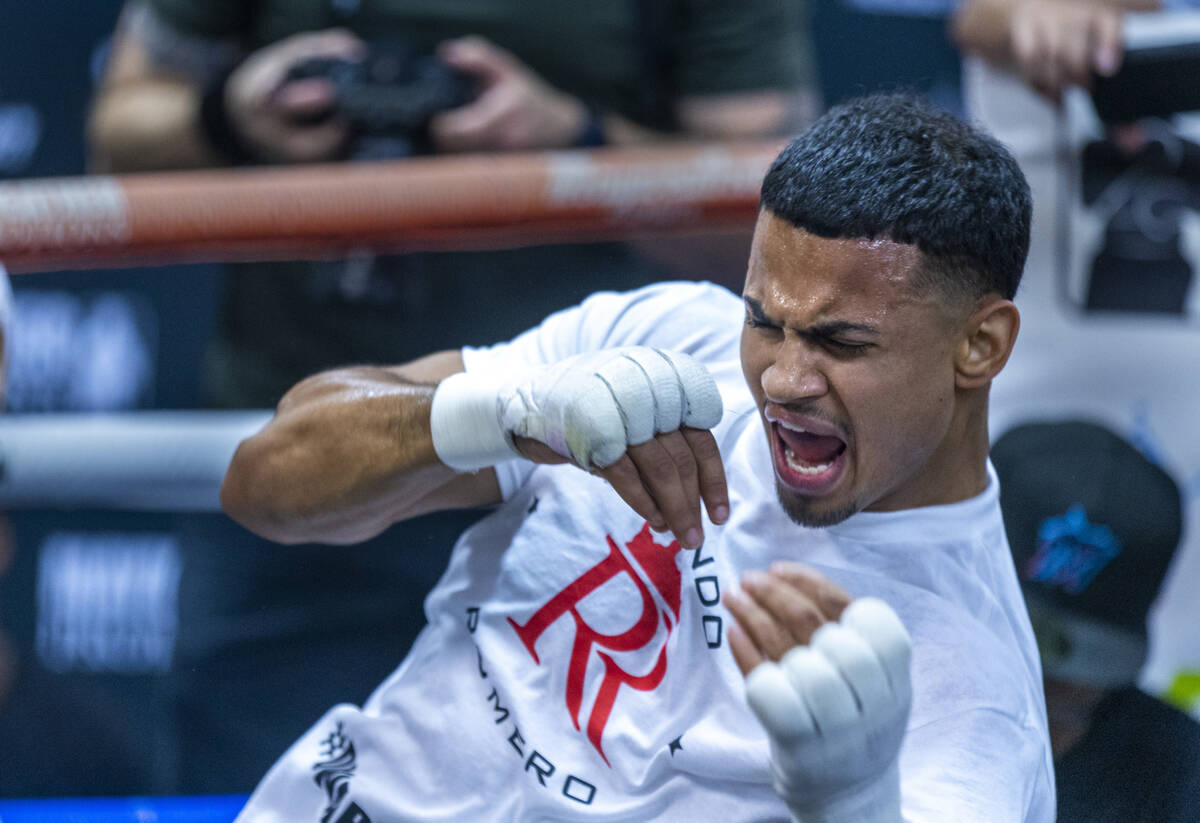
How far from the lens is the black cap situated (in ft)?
5.11

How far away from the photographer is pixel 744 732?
1.03 meters

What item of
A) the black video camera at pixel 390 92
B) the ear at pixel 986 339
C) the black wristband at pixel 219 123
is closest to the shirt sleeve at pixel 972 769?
the ear at pixel 986 339

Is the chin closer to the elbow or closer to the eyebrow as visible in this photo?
the eyebrow

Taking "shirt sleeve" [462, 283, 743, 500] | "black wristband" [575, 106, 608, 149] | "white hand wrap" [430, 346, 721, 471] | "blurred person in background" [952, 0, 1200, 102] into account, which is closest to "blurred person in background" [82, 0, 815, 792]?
"black wristband" [575, 106, 608, 149]

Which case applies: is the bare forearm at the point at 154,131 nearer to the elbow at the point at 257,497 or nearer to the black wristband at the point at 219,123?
the black wristband at the point at 219,123

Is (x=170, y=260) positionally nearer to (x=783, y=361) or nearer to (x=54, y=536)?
(x=54, y=536)

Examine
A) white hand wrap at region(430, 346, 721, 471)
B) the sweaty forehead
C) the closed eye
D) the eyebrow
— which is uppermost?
the sweaty forehead

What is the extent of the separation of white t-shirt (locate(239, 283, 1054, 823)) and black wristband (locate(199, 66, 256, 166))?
927 millimetres

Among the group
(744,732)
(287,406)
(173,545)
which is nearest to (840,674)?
(744,732)

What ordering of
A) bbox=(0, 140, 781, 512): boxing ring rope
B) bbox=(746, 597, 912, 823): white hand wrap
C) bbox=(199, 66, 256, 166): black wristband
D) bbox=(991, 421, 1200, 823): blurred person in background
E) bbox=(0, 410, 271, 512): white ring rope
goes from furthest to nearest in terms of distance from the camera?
bbox=(199, 66, 256, 166): black wristband → bbox=(0, 140, 781, 512): boxing ring rope → bbox=(0, 410, 271, 512): white ring rope → bbox=(991, 421, 1200, 823): blurred person in background → bbox=(746, 597, 912, 823): white hand wrap

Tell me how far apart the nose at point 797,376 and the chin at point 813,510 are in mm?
86

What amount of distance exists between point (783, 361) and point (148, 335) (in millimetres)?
1440

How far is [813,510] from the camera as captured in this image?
101cm

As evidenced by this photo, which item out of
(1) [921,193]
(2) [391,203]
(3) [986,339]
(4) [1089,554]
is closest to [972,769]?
(3) [986,339]
